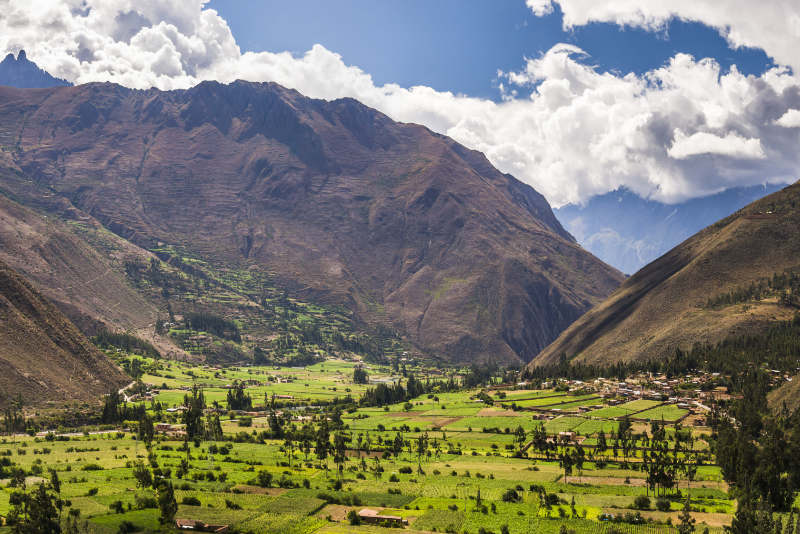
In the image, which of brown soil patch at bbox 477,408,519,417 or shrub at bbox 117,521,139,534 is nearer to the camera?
shrub at bbox 117,521,139,534

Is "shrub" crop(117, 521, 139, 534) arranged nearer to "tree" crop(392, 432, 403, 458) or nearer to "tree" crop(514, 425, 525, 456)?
"tree" crop(392, 432, 403, 458)

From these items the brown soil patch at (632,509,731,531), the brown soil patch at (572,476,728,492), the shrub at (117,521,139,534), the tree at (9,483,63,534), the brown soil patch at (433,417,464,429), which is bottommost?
the brown soil patch at (632,509,731,531)

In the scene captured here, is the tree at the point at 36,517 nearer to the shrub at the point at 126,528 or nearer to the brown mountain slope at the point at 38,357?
the shrub at the point at 126,528

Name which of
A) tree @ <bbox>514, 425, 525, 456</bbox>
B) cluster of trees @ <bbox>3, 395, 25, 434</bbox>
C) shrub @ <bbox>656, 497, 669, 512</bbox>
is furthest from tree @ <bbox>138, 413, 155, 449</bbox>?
shrub @ <bbox>656, 497, 669, 512</bbox>

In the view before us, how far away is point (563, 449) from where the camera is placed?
131000 millimetres

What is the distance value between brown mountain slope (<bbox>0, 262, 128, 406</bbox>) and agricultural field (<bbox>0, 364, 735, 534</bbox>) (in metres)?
27.9

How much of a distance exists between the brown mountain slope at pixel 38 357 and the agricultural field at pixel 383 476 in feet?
91.4

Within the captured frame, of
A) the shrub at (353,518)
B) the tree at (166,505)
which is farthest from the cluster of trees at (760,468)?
the tree at (166,505)

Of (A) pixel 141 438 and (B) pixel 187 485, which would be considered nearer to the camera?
(B) pixel 187 485

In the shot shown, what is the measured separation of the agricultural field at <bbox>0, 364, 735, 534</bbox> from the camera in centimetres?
8638

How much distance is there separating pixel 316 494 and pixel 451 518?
952 inches

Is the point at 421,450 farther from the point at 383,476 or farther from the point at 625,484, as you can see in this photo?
the point at 625,484

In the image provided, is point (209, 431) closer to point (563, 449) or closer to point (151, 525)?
point (151, 525)

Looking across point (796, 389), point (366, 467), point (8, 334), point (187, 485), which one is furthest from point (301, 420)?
point (796, 389)
